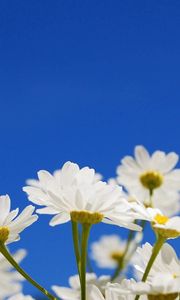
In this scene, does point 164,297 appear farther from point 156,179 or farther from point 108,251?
point 108,251

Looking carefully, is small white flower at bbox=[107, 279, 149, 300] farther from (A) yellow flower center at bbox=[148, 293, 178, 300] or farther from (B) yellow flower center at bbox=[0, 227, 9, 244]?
(B) yellow flower center at bbox=[0, 227, 9, 244]

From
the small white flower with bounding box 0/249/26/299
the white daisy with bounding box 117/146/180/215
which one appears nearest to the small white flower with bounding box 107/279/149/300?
the small white flower with bounding box 0/249/26/299

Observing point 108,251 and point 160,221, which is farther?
point 108,251

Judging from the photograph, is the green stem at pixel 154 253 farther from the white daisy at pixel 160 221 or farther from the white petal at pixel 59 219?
the white petal at pixel 59 219

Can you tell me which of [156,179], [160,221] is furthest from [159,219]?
[156,179]

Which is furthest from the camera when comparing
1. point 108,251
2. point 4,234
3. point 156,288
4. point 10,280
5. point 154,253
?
point 108,251

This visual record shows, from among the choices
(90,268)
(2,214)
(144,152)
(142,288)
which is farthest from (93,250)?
(142,288)
